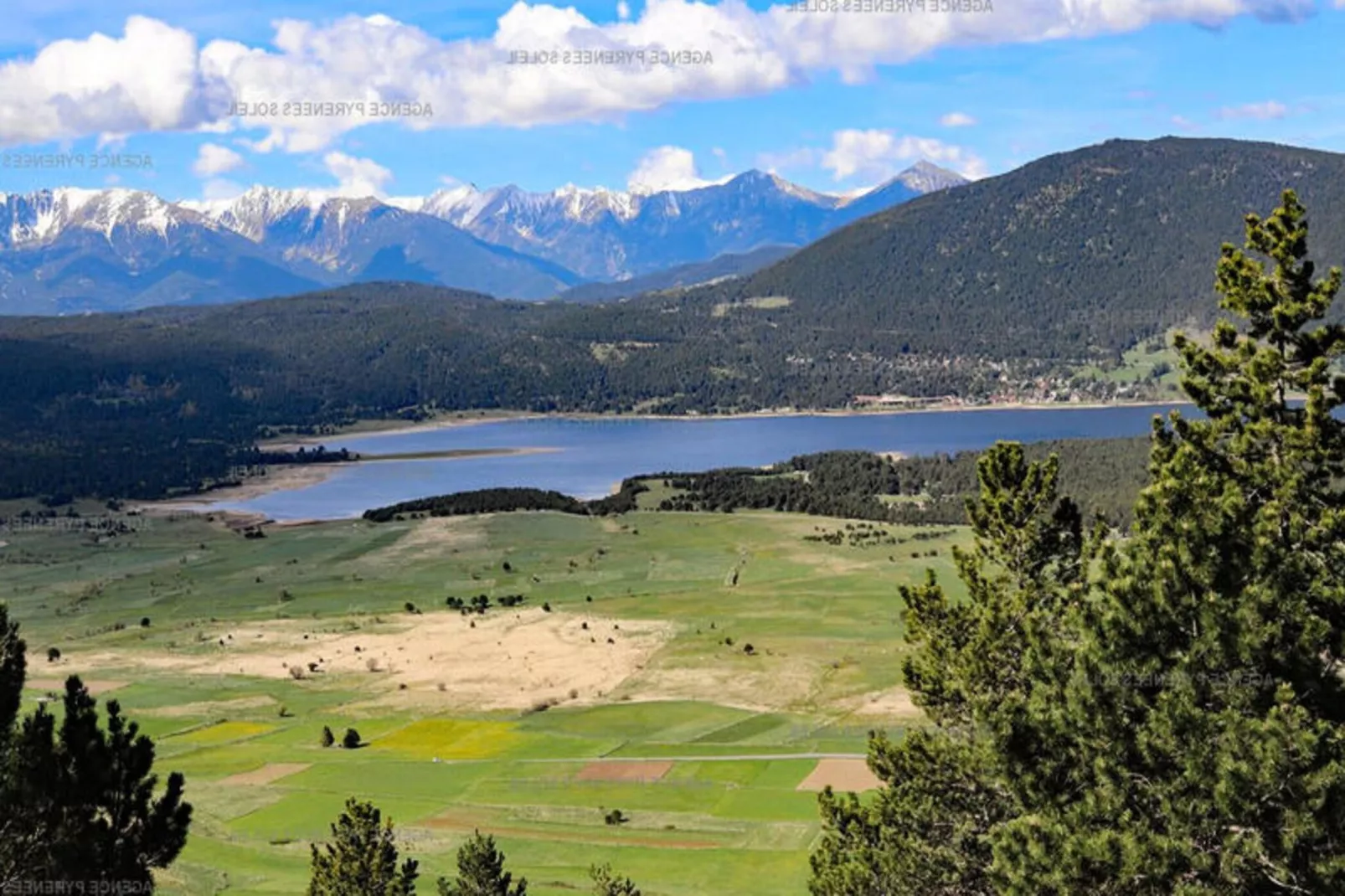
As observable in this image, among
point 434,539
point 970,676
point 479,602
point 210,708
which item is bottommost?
point 210,708

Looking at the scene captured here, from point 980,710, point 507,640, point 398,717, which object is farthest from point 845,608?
point 980,710

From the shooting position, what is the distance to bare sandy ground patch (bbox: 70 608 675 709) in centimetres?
9962

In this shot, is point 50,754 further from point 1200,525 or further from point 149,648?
point 149,648

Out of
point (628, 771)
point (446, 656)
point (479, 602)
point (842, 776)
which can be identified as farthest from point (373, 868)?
point (479, 602)

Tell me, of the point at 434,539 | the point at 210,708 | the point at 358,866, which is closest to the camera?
the point at 358,866

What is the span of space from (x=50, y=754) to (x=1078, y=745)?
1900 centimetres

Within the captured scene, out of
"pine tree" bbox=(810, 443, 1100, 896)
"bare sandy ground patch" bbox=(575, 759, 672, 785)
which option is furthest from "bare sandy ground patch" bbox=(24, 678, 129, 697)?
"pine tree" bbox=(810, 443, 1100, 896)

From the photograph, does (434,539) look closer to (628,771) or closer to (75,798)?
(628,771)

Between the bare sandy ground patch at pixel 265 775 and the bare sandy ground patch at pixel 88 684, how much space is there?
27.7 meters

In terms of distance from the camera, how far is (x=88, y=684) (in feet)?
328

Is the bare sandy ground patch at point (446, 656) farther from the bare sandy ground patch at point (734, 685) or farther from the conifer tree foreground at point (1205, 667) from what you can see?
the conifer tree foreground at point (1205, 667)

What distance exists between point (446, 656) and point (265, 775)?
3641 centimetres

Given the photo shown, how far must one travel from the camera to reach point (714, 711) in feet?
289

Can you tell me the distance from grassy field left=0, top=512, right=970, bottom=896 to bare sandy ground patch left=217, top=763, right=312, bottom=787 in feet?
1.60
